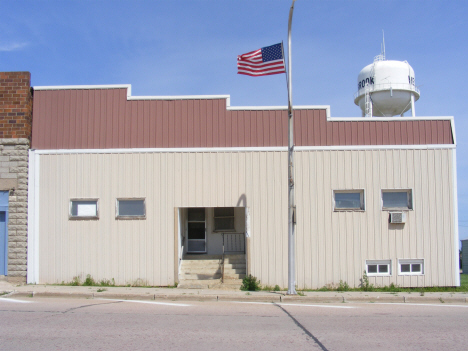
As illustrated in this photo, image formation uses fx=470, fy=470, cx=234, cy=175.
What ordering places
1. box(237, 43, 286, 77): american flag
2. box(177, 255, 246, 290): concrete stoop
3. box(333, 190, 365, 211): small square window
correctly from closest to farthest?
box(237, 43, 286, 77): american flag, box(177, 255, 246, 290): concrete stoop, box(333, 190, 365, 211): small square window

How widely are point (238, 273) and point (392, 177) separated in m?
5.57

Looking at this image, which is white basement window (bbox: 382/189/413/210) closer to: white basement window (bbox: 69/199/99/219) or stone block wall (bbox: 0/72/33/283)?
white basement window (bbox: 69/199/99/219)

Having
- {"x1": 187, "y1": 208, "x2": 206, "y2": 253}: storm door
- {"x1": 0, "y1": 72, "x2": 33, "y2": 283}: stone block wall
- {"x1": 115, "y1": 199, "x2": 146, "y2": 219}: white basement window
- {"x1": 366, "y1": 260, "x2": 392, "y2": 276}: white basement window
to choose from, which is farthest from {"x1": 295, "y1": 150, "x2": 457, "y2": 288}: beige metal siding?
{"x1": 0, "y1": 72, "x2": 33, "y2": 283}: stone block wall

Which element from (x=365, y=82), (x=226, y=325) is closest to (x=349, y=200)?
(x=226, y=325)

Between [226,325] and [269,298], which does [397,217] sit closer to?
[269,298]

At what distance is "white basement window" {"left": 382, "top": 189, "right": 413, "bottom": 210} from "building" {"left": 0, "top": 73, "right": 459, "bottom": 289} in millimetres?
40

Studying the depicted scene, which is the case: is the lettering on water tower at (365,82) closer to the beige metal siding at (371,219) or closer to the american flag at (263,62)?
the beige metal siding at (371,219)

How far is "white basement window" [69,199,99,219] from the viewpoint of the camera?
14.3 meters

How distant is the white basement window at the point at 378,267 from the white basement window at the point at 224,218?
16.0ft

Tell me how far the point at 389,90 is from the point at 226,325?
53.0 feet

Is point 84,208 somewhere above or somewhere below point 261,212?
above

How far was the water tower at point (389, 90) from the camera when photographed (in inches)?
844

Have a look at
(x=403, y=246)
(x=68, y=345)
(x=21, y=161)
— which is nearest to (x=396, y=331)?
(x=68, y=345)

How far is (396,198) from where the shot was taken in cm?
1437
